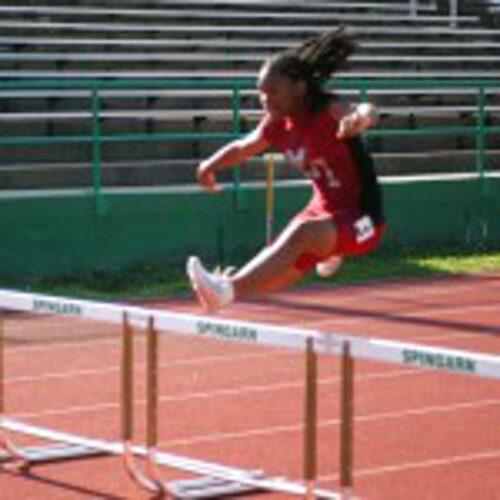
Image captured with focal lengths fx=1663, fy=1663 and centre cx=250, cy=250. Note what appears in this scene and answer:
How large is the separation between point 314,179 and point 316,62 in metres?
0.47

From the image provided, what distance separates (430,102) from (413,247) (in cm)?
374

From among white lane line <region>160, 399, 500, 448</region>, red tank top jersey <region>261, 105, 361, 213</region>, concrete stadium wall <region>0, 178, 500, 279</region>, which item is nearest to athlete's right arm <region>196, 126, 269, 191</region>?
red tank top jersey <region>261, 105, 361, 213</region>

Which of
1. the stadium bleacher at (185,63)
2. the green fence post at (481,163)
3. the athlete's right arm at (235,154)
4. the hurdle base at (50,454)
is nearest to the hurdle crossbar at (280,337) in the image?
the athlete's right arm at (235,154)

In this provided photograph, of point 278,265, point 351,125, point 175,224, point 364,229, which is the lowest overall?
point 175,224

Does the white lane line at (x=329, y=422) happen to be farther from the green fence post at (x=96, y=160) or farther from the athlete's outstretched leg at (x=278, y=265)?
the green fence post at (x=96, y=160)

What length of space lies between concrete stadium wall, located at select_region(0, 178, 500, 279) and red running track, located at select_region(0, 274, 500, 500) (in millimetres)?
2064

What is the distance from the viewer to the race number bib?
6301 millimetres

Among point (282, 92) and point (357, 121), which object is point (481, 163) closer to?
point (282, 92)

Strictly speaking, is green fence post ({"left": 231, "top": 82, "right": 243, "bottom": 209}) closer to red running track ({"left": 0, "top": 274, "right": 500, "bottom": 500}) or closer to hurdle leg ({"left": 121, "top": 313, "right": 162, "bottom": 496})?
red running track ({"left": 0, "top": 274, "right": 500, "bottom": 500})

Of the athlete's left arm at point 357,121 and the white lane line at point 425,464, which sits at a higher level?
the athlete's left arm at point 357,121

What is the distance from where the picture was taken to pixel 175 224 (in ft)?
52.8

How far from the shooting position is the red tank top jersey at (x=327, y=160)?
6.35 metres

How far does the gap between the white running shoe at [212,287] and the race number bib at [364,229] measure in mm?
522

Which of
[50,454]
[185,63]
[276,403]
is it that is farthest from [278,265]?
[185,63]
